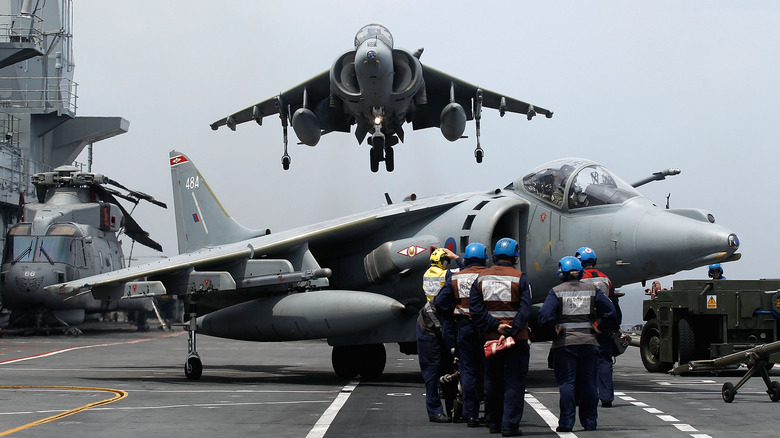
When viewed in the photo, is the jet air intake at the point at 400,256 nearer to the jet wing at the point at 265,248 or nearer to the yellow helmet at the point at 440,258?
the jet wing at the point at 265,248

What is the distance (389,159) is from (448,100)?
311 centimetres

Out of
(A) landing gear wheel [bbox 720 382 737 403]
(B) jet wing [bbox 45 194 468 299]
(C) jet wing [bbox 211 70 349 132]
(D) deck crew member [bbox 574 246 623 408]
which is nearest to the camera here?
(D) deck crew member [bbox 574 246 623 408]

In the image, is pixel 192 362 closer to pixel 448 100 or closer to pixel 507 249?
pixel 507 249

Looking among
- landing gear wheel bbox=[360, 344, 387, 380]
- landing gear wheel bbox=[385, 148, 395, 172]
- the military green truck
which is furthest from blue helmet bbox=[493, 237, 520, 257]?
landing gear wheel bbox=[385, 148, 395, 172]

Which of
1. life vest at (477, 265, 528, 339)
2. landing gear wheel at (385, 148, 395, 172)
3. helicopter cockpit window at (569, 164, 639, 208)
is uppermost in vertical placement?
landing gear wheel at (385, 148, 395, 172)

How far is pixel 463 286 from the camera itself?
9641mm

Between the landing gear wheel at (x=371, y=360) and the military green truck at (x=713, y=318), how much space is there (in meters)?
4.94

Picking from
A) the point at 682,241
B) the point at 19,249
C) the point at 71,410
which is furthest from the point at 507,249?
the point at 19,249

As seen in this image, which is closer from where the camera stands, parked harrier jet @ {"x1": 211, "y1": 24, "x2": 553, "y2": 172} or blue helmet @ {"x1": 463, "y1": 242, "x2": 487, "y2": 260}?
blue helmet @ {"x1": 463, "y1": 242, "x2": 487, "y2": 260}

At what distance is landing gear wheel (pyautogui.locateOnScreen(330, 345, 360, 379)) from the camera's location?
15461mm

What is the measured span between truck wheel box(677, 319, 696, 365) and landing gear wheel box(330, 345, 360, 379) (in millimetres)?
5406

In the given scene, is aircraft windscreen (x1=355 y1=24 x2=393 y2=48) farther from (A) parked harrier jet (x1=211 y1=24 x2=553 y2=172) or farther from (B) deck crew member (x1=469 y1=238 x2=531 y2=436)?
(B) deck crew member (x1=469 y1=238 x2=531 y2=436)

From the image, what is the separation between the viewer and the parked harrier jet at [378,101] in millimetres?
23891

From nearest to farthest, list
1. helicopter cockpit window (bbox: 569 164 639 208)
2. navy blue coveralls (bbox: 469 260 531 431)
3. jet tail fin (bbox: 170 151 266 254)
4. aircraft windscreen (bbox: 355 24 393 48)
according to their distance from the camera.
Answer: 1. navy blue coveralls (bbox: 469 260 531 431)
2. helicopter cockpit window (bbox: 569 164 639 208)
3. jet tail fin (bbox: 170 151 266 254)
4. aircraft windscreen (bbox: 355 24 393 48)
